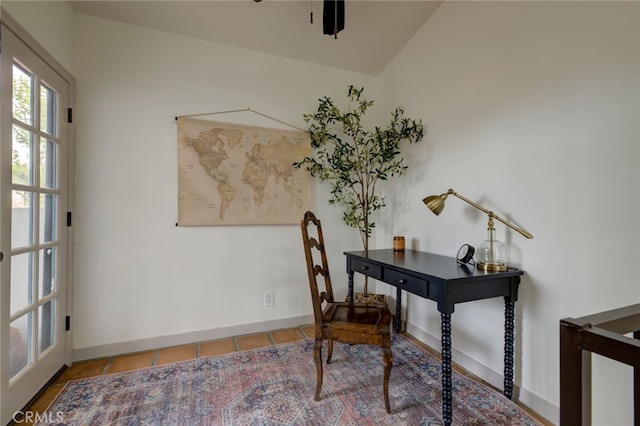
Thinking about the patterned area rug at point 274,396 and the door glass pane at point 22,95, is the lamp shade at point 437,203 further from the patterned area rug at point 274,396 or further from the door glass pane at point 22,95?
the door glass pane at point 22,95

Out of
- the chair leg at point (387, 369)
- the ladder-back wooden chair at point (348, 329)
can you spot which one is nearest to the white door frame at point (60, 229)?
the ladder-back wooden chair at point (348, 329)

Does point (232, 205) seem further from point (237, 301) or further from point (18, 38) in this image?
point (18, 38)

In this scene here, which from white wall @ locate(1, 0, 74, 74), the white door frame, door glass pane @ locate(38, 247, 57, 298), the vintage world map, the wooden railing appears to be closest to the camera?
the wooden railing

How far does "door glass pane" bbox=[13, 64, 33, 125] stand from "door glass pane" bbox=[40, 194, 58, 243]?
0.47 metres

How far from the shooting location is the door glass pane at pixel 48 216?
5.75 ft

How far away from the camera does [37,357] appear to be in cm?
167

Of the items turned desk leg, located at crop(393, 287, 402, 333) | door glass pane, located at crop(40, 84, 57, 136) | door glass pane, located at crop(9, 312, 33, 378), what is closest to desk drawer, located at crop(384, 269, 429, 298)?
turned desk leg, located at crop(393, 287, 402, 333)

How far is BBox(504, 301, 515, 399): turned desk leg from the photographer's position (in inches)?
64.0

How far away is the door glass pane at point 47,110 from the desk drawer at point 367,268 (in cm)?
226

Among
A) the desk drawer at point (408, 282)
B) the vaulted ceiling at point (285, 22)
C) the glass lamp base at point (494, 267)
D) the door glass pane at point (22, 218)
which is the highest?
the vaulted ceiling at point (285, 22)

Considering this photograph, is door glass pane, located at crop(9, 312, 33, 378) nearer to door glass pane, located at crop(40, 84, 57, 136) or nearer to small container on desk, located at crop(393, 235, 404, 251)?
door glass pane, located at crop(40, 84, 57, 136)

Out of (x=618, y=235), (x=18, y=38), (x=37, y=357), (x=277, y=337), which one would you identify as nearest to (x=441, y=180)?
(x=618, y=235)

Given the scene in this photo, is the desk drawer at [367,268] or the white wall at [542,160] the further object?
the desk drawer at [367,268]

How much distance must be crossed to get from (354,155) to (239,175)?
1089 millimetres
